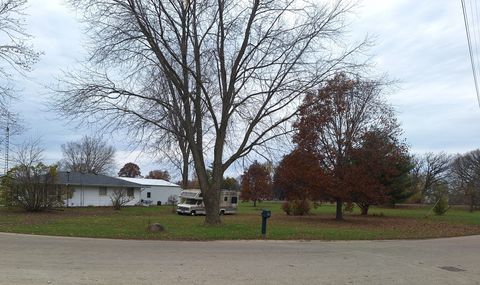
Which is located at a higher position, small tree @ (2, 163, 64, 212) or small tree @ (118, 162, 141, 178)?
small tree @ (118, 162, 141, 178)

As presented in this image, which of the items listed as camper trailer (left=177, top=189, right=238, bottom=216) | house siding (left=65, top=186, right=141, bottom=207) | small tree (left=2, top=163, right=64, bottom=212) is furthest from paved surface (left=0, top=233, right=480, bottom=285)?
house siding (left=65, top=186, right=141, bottom=207)

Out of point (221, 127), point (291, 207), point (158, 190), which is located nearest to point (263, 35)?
point (221, 127)

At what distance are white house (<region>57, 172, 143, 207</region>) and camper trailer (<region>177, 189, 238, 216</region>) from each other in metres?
13.8

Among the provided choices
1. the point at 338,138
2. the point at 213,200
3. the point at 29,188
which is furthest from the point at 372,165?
the point at 29,188

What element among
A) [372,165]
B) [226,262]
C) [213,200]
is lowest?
[226,262]

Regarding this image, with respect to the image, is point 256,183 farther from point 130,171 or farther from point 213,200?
point 130,171

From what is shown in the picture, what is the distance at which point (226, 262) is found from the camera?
1209 centimetres

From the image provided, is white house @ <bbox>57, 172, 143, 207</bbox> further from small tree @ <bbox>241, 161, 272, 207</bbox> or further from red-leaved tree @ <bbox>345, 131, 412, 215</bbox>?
red-leaved tree @ <bbox>345, 131, 412, 215</bbox>

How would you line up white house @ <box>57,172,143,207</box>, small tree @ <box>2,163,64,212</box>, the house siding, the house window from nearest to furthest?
small tree @ <box>2,163,64,212</box>
white house @ <box>57,172,143,207</box>
the house siding
the house window

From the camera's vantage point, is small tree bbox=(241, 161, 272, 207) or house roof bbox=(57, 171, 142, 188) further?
small tree bbox=(241, 161, 272, 207)

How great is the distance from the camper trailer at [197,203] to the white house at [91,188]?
13774 millimetres

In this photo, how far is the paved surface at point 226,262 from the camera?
383 inches

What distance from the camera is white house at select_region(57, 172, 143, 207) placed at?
5447 centimetres

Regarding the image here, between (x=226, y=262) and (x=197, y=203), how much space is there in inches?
1343
